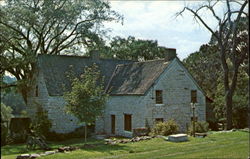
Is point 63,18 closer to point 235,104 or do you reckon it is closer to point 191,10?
point 191,10

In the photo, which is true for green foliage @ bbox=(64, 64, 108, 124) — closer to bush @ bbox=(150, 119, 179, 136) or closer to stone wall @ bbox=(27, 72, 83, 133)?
bush @ bbox=(150, 119, 179, 136)

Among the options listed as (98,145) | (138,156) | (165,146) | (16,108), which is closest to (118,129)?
(98,145)

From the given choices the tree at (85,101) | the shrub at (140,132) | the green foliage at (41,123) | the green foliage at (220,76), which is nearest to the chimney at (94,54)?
the green foliage at (41,123)

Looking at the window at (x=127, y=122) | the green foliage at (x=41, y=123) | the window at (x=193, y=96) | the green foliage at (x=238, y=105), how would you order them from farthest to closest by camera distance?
the green foliage at (x=238, y=105) → the window at (x=193, y=96) → the window at (x=127, y=122) → the green foliage at (x=41, y=123)

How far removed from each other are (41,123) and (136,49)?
2927 cm

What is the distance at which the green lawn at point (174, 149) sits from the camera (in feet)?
52.5

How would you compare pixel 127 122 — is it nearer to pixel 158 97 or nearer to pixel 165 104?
pixel 158 97

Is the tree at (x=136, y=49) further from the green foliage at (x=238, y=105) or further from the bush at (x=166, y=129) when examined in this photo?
the bush at (x=166, y=129)

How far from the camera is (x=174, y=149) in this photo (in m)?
18.1

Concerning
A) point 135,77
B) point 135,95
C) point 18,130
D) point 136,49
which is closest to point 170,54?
point 135,77

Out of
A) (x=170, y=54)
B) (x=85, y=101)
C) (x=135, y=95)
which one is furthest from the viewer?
(x=170, y=54)

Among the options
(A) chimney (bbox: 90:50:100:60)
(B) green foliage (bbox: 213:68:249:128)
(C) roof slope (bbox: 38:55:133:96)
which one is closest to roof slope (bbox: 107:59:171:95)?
(C) roof slope (bbox: 38:55:133:96)

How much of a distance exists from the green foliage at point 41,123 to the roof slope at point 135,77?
6245 millimetres

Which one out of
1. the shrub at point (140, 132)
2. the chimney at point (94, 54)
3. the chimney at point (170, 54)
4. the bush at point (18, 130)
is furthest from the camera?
the chimney at point (94, 54)
